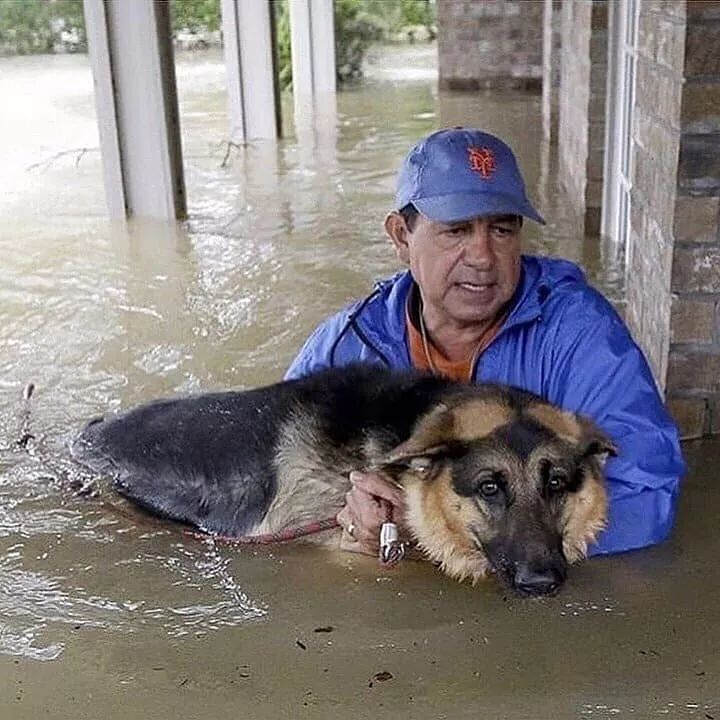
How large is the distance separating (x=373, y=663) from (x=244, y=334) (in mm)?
3189

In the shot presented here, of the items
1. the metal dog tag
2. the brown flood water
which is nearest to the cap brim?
the metal dog tag

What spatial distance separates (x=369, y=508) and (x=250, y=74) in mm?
10430

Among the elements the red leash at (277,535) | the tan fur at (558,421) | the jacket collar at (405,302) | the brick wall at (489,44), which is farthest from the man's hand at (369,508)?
the brick wall at (489,44)

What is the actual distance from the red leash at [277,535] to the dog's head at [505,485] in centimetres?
33

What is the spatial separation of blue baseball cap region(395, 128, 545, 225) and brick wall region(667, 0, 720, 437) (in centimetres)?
85

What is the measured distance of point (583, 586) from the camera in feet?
10.2

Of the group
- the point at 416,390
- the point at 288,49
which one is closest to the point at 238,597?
the point at 416,390

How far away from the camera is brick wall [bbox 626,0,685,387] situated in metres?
3.88

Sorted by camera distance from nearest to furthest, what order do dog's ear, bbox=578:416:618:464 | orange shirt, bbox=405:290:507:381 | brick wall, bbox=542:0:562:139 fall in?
1. dog's ear, bbox=578:416:618:464
2. orange shirt, bbox=405:290:507:381
3. brick wall, bbox=542:0:562:139

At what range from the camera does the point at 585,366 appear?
126 inches

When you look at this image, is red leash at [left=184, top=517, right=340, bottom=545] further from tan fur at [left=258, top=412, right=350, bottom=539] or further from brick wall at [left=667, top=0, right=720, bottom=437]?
Answer: brick wall at [left=667, top=0, right=720, bottom=437]

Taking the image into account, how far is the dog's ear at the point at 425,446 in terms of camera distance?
293 cm

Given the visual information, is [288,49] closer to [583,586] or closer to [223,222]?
[223,222]

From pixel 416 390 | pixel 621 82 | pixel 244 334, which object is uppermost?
pixel 621 82
